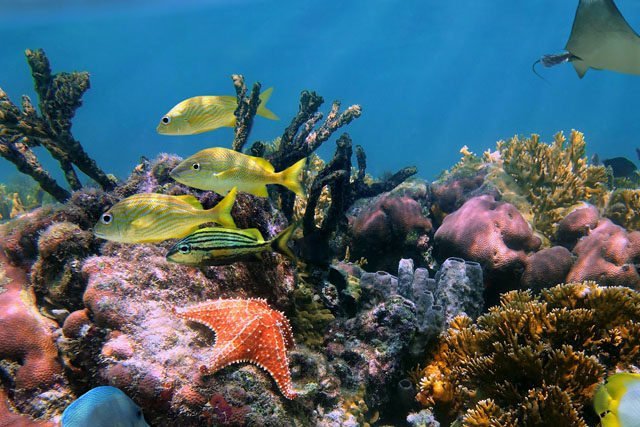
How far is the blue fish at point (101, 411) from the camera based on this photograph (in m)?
1.62

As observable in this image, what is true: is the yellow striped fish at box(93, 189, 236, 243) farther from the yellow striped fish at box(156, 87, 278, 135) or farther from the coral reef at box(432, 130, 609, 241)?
the coral reef at box(432, 130, 609, 241)

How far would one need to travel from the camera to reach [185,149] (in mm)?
112062

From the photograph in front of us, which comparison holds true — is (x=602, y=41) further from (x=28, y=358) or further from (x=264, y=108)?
(x=28, y=358)

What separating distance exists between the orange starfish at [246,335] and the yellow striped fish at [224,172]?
956mm

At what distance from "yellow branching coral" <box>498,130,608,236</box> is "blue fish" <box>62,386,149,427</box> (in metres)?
6.72

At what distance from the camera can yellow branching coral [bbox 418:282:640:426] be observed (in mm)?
2275

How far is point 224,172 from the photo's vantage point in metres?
2.82

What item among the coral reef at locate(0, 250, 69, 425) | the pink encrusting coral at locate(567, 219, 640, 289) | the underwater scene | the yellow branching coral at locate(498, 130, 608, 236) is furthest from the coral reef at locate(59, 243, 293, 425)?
the yellow branching coral at locate(498, 130, 608, 236)

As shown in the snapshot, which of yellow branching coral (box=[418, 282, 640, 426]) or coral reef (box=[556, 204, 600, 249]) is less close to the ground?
coral reef (box=[556, 204, 600, 249])

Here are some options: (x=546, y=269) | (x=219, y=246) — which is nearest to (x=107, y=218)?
(x=219, y=246)

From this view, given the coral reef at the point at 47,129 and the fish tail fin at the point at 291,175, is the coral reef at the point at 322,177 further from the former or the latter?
the coral reef at the point at 47,129

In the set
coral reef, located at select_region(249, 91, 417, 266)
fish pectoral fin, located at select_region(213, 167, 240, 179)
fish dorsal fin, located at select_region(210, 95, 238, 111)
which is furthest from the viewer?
coral reef, located at select_region(249, 91, 417, 266)

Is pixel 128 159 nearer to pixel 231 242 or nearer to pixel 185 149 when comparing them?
pixel 185 149

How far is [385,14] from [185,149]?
2830 inches
